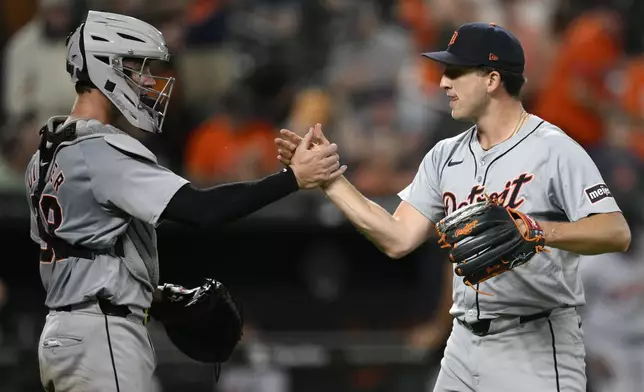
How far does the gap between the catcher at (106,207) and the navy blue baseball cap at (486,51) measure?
834 millimetres

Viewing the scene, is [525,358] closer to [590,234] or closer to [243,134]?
[590,234]

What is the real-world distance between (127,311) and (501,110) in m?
1.65

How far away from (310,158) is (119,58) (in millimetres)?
822

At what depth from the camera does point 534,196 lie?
4484mm

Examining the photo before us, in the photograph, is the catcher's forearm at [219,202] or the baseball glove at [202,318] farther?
the baseball glove at [202,318]

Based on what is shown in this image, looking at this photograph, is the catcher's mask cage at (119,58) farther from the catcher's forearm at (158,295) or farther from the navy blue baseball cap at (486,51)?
the navy blue baseball cap at (486,51)

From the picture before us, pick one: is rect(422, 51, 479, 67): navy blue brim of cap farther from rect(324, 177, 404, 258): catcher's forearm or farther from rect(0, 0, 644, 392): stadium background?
rect(0, 0, 644, 392): stadium background

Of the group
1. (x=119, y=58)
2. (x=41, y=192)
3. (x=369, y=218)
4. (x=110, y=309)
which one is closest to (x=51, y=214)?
(x=41, y=192)

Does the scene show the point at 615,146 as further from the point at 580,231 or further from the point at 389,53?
the point at 580,231

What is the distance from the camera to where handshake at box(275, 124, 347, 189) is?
4539mm

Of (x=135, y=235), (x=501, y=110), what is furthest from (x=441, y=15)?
(x=135, y=235)

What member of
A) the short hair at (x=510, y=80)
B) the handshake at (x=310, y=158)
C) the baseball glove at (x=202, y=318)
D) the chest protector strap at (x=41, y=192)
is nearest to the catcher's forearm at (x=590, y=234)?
the short hair at (x=510, y=80)

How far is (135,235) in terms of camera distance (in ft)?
14.3

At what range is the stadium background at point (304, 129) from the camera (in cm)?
801
